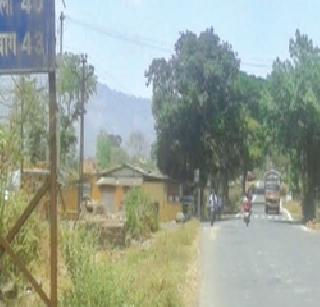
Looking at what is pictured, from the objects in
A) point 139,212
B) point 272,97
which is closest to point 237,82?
point 272,97

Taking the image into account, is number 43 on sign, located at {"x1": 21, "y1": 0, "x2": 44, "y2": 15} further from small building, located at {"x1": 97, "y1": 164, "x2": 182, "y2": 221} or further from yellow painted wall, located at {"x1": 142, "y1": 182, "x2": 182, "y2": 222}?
small building, located at {"x1": 97, "y1": 164, "x2": 182, "y2": 221}

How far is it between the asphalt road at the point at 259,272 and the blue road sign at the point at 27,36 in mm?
7895

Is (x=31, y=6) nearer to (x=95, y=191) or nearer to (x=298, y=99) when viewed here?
(x=298, y=99)

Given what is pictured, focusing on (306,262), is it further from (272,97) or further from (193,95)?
(193,95)

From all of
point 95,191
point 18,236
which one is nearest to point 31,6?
point 18,236

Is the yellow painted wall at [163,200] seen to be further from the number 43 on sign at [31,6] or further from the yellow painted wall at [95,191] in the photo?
the number 43 on sign at [31,6]

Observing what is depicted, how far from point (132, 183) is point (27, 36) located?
55.8 metres

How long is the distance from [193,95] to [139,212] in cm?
2897

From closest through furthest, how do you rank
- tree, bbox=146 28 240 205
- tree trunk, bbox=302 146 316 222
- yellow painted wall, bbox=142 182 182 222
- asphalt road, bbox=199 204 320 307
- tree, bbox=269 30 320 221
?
asphalt road, bbox=199 204 320 307 < tree, bbox=269 30 320 221 < tree trunk, bbox=302 146 316 222 < yellow painted wall, bbox=142 182 182 222 < tree, bbox=146 28 240 205

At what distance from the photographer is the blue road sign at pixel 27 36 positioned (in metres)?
8.41

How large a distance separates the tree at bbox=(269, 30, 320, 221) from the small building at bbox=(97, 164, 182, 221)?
10.4 meters

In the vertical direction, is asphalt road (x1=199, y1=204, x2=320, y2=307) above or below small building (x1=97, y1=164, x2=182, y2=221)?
below

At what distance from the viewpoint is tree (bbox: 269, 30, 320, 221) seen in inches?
2074

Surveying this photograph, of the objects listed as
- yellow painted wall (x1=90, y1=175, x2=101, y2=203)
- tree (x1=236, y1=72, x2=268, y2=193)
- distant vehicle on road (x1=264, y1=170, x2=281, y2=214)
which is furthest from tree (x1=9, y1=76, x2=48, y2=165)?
distant vehicle on road (x1=264, y1=170, x2=281, y2=214)
